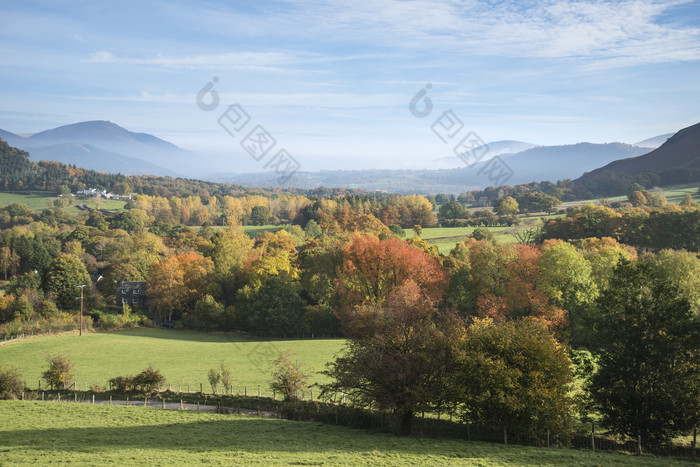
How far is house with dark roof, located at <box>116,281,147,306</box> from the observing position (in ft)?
238

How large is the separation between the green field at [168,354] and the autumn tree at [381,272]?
20.3ft

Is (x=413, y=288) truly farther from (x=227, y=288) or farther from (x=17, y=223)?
(x=17, y=223)

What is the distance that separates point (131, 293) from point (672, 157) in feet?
608

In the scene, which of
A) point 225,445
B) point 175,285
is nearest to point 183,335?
point 175,285

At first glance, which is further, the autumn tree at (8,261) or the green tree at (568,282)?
the autumn tree at (8,261)

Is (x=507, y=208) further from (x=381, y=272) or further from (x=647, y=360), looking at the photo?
Answer: (x=647, y=360)

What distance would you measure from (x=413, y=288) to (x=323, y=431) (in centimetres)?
1848

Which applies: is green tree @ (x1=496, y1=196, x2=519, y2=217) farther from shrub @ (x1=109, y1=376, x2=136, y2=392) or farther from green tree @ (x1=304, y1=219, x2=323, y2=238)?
shrub @ (x1=109, y1=376, x2=136, y2=392)

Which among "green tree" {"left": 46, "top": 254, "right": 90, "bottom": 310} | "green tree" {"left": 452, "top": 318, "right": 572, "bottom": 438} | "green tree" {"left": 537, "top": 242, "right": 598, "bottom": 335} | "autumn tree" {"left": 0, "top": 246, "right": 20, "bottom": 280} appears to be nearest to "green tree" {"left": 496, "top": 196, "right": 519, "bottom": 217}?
"green tree" {"left": 537, "top": 242, "right": 598, "bottom": 335}

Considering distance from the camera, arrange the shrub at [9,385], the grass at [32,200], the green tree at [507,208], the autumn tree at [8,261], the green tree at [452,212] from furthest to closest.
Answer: the grass at [32,200], the green tree at [452,212], the green tree at [507,208], the autumn tree at [8,261], the shrub at [9,385]

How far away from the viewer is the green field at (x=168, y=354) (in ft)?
124

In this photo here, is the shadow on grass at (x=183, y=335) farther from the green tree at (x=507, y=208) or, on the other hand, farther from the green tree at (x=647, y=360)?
the green tree at (x=507, y=208)

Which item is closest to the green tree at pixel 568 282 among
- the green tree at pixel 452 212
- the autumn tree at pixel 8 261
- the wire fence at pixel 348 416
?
the wire fence at pixel 348 416

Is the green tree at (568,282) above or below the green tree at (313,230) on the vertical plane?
below
